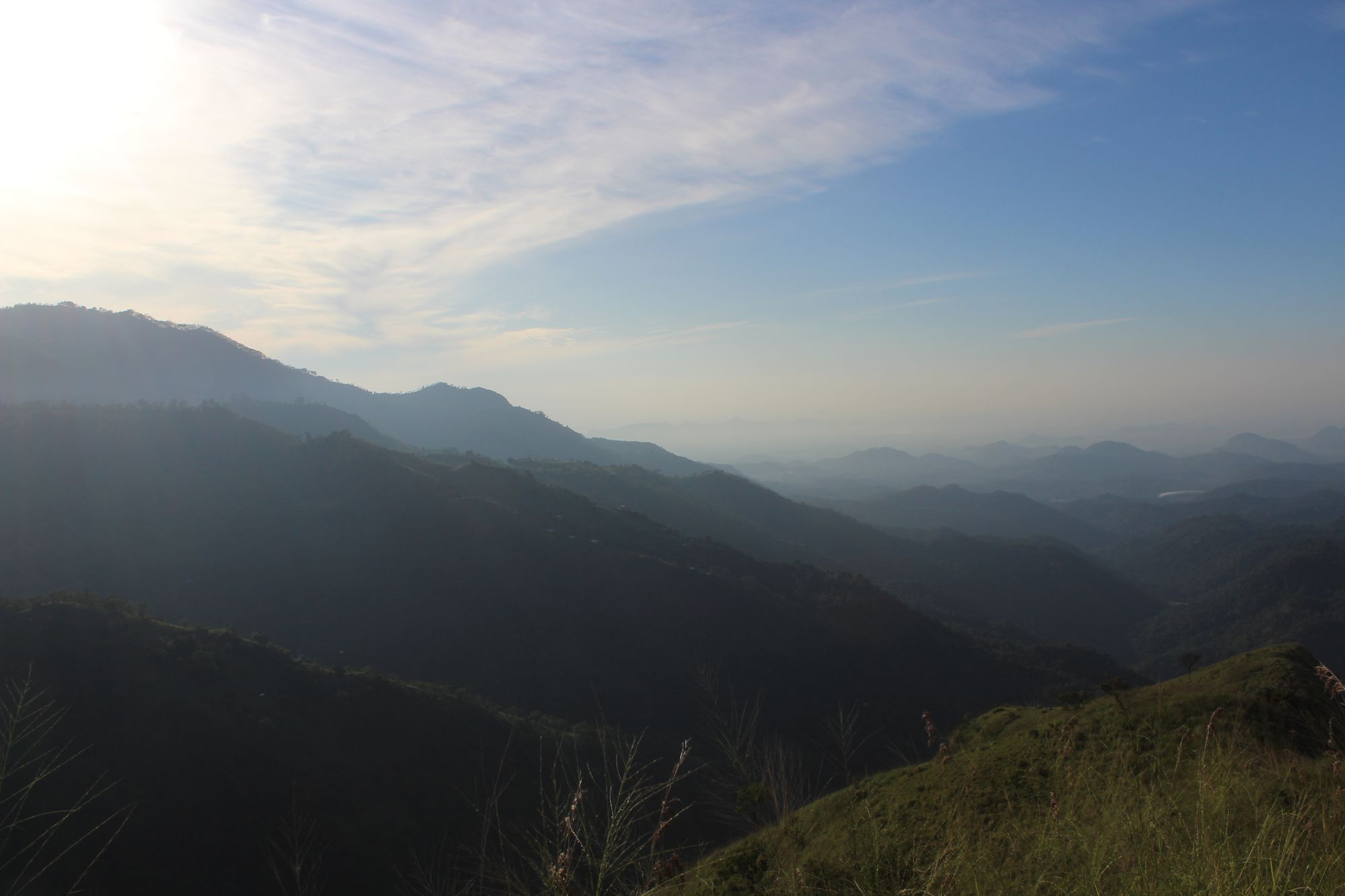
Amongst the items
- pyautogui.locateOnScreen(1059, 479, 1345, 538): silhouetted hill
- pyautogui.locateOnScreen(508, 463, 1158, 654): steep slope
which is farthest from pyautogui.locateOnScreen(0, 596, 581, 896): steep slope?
pyautogui.locateOnScreen(1059, 479, 1345, 538): silhouetted hill

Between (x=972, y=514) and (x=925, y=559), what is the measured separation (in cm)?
6621

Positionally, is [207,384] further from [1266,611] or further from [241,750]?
[1266,611]

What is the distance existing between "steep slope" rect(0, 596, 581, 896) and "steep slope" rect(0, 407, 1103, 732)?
10.5 metres

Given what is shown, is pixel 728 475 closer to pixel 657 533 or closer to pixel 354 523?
pixel 657 533

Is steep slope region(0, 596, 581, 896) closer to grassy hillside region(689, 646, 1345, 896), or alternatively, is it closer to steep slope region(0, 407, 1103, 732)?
grassy hillside region(689, 646, 1345, 896)

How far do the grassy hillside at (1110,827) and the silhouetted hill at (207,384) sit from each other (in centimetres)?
7559

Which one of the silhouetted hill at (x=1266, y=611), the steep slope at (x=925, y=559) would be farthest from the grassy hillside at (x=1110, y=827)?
the silhouetted hill at (x=1266, y=611)

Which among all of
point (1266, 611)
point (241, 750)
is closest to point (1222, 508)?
point (1266, 611)

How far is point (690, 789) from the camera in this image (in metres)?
22.6

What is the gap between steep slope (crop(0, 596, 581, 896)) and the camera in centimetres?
1454

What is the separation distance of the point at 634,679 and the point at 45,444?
3729cm

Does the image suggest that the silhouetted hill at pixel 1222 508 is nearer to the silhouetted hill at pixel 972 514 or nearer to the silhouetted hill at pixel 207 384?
the silhouetted hill at pixel 972 514

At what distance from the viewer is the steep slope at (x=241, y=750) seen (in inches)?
572

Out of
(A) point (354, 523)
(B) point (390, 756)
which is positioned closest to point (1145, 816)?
(B) point (390, 756)
